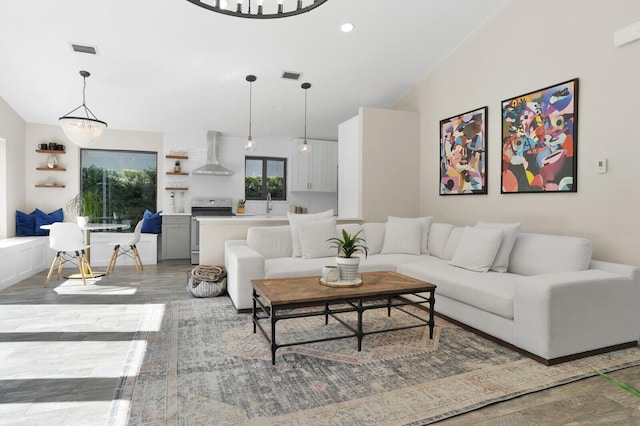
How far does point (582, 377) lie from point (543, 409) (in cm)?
59

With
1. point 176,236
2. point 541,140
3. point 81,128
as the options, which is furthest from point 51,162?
point 541,140

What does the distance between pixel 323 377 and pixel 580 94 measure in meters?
3.37

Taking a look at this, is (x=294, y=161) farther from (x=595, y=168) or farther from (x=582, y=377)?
(x=582, y=377)

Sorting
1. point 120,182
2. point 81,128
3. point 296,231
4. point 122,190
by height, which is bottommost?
point 296,231

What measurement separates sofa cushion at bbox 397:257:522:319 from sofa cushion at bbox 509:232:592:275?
0.18m

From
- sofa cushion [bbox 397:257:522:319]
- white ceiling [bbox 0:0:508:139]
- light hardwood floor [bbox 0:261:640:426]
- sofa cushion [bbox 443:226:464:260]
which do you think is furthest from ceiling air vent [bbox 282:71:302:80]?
light hardwood floor [bbox 0:261:640:426]

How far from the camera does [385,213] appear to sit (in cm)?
576

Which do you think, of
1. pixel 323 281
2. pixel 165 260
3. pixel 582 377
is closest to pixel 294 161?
pixel 165 260

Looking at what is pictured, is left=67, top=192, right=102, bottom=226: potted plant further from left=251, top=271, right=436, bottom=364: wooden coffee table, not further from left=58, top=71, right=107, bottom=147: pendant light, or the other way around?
left=251, top=271, right=436, bottom=364: wooden coffee table

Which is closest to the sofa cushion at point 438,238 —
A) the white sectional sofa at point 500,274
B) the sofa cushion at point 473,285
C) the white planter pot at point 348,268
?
the white sectional sofa at point 500,274

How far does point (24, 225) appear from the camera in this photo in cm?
612

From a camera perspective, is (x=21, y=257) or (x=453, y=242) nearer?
(x=453, y=242)

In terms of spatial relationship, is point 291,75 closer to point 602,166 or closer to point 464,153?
point 464,153

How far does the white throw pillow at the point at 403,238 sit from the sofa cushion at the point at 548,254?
4.18 ft
